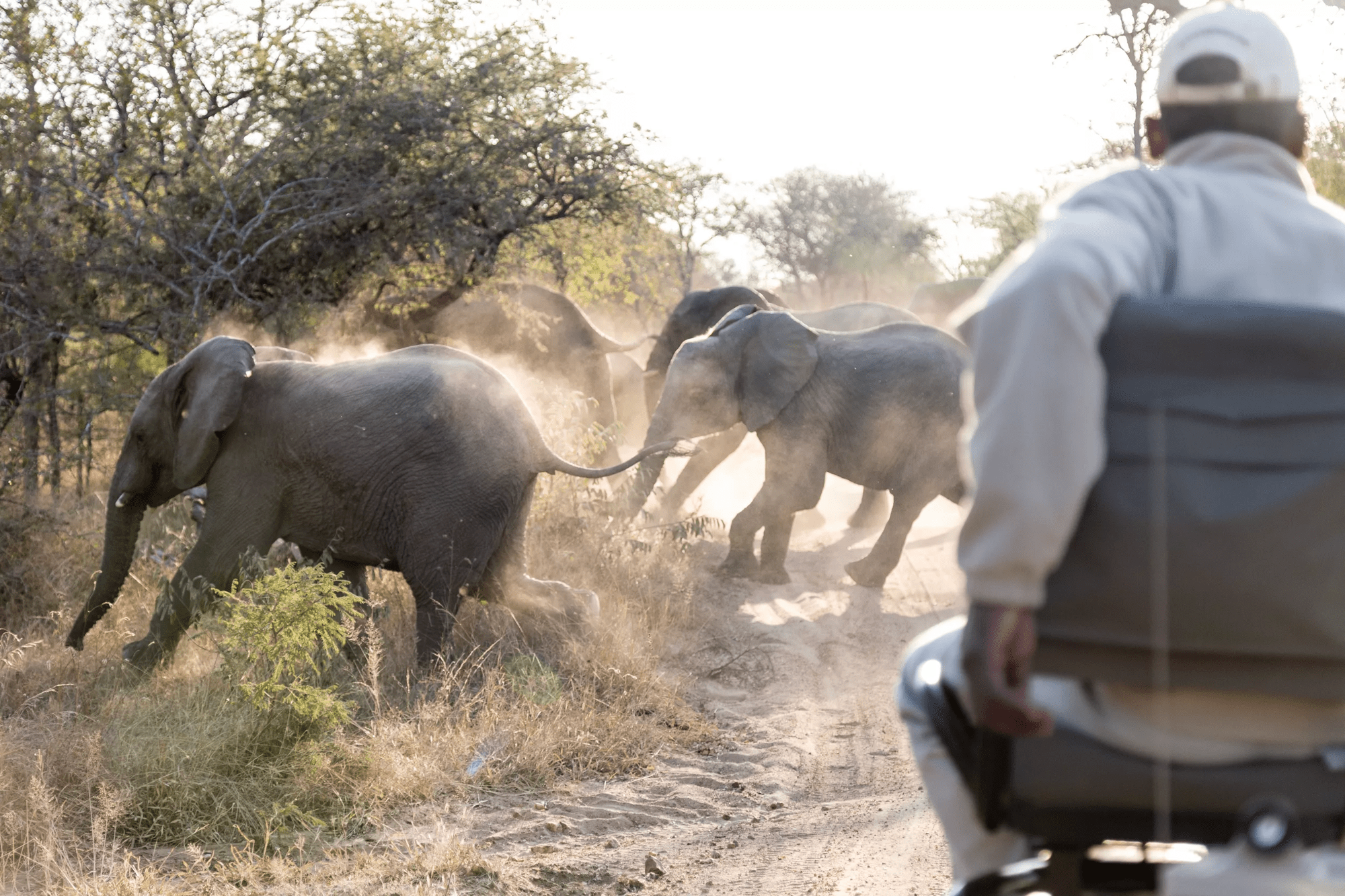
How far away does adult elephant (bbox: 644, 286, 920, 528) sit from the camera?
37.7ft

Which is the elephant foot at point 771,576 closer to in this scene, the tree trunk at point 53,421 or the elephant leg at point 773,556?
the elephant leg at point 773,556

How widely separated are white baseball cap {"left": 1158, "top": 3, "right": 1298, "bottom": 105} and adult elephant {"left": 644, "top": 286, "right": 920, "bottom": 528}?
929 cm

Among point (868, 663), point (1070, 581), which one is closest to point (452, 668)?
point (868, 663)

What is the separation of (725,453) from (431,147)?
345 centimetres

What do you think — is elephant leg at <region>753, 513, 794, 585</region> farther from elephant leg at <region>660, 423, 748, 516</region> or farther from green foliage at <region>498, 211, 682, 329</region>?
green foliage at <region>498, 211, 682, 329</region>

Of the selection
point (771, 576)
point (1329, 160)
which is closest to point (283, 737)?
point (771, 576)

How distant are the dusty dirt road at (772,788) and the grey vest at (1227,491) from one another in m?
2.74

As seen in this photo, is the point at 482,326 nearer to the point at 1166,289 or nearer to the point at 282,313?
the point at 282,313

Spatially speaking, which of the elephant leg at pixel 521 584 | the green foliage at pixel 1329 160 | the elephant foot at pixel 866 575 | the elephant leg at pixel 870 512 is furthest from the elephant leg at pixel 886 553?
the green foliage at pixel 1329 160

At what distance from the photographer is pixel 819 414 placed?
10.3 m

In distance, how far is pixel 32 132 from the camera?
9586 millimetres

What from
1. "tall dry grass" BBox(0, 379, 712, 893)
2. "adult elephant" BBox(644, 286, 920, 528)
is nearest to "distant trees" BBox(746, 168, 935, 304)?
"adult elephant" BBox(644, 286, 920, 528)

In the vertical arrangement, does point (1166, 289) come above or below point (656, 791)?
A: above

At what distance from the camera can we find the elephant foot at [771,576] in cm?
977
